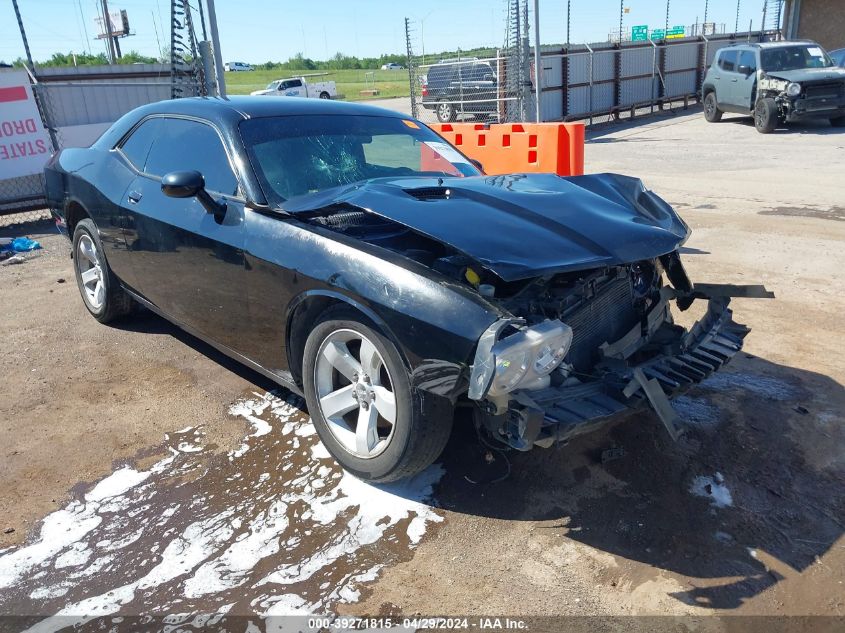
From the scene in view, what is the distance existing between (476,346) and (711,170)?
1028 centimetres

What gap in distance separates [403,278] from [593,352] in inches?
39.3

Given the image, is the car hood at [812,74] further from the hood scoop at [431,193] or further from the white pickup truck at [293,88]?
the white pickup truck at [293,88]

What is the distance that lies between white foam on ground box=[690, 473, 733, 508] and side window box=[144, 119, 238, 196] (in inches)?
105

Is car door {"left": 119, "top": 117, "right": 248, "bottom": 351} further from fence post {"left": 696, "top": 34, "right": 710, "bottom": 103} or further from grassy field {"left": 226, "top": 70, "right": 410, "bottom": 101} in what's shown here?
grassy field {"left": 226, "top": 70, "right": 410, "bottom": 101}

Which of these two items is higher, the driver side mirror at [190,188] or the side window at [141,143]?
the side window at [141,143]

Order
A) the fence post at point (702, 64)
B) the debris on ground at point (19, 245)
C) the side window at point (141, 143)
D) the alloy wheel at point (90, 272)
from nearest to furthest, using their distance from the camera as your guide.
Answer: the side window at point (141, 143)
the alloy wheel at point (90, 272)
the debris on ground at point (19, 245)
the fence post at point (702, 64)

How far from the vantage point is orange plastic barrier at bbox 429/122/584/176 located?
754 cm

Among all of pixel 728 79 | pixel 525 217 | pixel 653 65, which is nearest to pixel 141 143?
pixel 525 217

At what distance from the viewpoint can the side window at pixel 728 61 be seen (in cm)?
1676

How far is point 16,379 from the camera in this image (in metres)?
4.52

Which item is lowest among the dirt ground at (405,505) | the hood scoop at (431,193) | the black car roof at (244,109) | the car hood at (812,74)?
the dirt ground at (405,505)

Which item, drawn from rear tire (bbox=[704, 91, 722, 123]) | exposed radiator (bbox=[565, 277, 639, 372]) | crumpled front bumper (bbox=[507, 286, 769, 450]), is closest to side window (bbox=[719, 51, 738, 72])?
rear tire (bbox=[704, 91, 722, 123])

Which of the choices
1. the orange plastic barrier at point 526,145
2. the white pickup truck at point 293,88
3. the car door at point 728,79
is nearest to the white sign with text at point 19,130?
the orange plastic barrier at point 526,145

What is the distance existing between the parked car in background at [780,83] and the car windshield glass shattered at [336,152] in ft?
44.8
